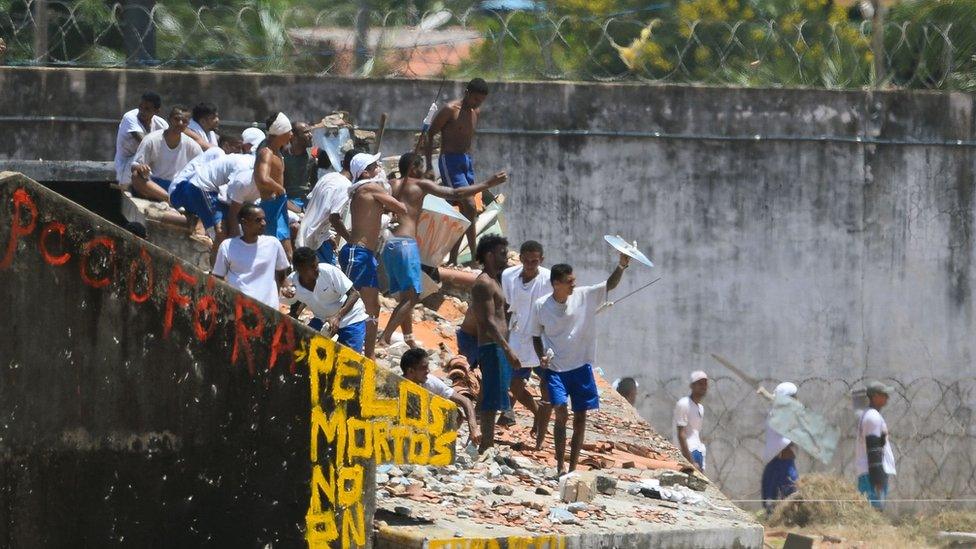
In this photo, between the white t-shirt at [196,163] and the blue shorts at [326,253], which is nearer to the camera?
the blue shorts at [326,253]

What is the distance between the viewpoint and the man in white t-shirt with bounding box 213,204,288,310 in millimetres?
9312

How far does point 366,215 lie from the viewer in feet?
35.0

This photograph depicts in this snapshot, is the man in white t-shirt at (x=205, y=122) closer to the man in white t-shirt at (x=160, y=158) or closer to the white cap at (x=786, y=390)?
the man in white t-shirt at (x=160, y=158)

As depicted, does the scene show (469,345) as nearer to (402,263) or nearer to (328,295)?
(402,263)

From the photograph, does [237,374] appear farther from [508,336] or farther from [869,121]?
[869,121]

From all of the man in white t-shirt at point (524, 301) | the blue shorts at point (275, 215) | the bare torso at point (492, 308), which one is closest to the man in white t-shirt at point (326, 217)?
the blue shorts at point (275, 215)

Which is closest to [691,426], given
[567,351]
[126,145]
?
[567,351]

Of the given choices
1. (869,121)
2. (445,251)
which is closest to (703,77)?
(869,121)

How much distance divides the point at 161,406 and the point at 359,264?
12.5 ft

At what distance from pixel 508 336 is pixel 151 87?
5346 millimetres

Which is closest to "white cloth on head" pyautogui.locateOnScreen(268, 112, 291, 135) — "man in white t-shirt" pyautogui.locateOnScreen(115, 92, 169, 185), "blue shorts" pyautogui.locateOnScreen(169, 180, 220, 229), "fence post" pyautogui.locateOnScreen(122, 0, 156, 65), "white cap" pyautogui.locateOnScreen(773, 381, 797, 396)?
"blue shorts" pyautogui.locateOnScreen(169, 180, 220, 229)

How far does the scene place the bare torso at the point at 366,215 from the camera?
10664mm

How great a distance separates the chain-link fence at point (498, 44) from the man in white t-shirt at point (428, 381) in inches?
212

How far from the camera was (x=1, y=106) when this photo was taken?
14203 millimetres
